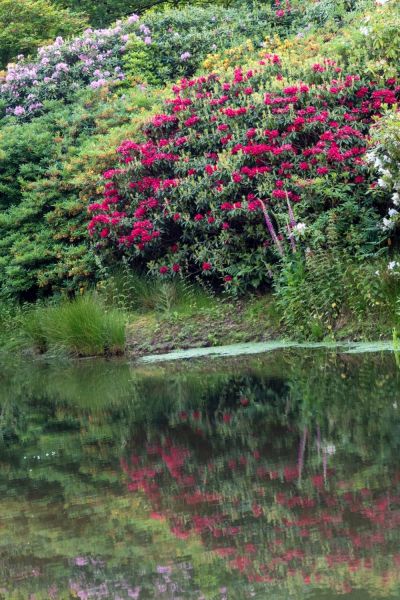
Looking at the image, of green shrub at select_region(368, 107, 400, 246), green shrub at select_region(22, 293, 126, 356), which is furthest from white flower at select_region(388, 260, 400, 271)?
green shrub at select_region(22, 293, 126, 356)

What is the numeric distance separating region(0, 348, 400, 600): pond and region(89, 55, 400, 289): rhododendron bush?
3.06 m

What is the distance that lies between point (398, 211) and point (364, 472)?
7.27 metres

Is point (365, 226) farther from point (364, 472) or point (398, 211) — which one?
point (364, 472)

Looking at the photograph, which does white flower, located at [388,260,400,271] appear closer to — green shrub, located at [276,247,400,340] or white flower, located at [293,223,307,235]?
green shrub, located at [276,247,400,340]

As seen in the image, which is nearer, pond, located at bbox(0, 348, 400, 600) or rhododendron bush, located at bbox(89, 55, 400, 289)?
pond, located at bbox(0, 348, 400, 600)

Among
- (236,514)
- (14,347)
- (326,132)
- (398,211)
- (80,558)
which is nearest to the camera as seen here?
(80,558)

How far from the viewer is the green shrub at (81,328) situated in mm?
14781

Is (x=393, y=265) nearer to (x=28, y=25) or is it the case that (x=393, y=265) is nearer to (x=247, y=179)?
(x=247, y=179)

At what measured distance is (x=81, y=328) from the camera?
49.5 feet

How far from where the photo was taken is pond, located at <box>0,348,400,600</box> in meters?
4.68

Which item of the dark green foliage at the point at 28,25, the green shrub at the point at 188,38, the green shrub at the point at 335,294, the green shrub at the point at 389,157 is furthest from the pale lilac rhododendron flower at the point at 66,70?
the green shrub at the point at 389,157

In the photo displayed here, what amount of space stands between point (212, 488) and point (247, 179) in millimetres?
8205

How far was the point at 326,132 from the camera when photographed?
547 inches

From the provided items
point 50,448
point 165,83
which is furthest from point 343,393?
point 165,83
